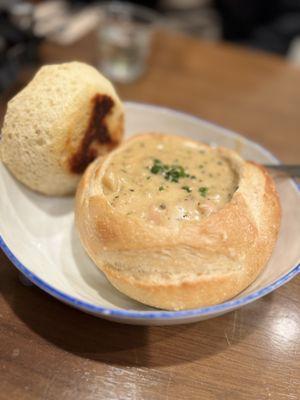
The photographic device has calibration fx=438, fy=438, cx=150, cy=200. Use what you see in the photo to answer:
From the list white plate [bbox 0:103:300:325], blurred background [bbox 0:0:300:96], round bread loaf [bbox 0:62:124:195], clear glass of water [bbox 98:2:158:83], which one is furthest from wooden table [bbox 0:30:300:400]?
clear glass of water [bbox 98:2:158:83]

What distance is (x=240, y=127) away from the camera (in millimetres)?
1658

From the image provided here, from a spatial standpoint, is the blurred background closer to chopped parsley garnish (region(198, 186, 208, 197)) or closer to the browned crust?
the browned crust

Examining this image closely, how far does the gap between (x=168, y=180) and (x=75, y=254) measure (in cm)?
29

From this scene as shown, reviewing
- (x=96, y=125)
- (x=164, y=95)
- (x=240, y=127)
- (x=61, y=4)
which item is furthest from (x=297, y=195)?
(x=61, y=4)

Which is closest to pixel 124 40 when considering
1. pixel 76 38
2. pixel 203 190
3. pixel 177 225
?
pixel 76 38

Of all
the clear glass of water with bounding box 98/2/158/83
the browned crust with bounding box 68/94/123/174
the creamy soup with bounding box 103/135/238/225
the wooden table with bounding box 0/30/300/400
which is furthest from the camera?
the clear glass of water with bounding box 98/2/158/83

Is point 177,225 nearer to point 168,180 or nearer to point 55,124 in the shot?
point 168,180

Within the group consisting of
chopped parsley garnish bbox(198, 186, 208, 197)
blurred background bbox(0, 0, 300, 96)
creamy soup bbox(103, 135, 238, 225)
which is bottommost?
blurred background bbox(0, 0, 300, 96)

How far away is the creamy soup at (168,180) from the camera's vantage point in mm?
902

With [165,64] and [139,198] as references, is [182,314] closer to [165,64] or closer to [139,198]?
[139,198]

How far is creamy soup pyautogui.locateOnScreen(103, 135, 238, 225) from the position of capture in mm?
902

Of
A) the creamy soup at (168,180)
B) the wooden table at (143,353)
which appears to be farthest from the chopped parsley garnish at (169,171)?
the wooden table at (143,353)

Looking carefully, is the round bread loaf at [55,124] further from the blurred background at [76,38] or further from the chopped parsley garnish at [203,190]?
the blurred background at [76,38]

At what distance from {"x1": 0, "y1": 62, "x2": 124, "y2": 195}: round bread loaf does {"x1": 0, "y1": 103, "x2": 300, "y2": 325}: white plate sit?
0.07m
